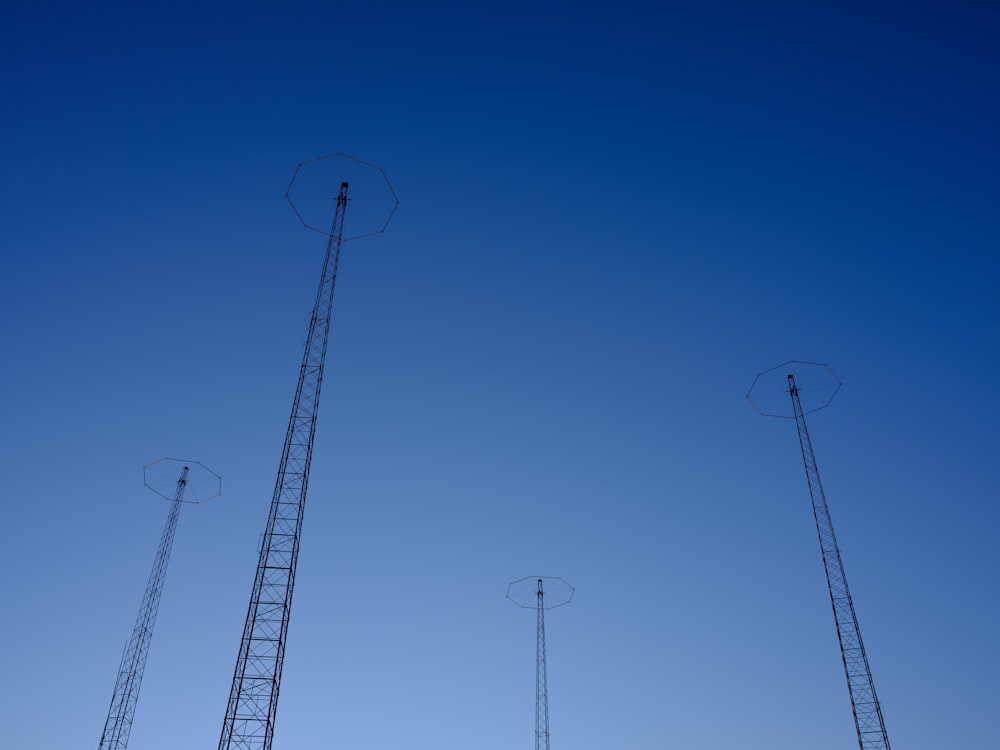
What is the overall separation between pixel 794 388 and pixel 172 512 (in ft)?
170

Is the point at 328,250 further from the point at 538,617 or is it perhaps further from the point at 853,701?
the point at 853,701

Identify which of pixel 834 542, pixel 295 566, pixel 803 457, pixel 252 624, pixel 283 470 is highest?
pixel 803 457

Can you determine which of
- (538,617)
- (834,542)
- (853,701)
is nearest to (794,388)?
(834,542)

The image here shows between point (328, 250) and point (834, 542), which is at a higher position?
point (328, 250)

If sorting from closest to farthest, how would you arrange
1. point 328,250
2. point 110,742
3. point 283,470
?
point 283,470
point 328,250
point 110,742

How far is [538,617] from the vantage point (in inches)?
2699

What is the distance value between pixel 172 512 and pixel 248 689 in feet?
99.6

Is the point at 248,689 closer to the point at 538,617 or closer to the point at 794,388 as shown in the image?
the point at 538,617

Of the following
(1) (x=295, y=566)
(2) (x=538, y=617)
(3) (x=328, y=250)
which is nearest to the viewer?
(1) (x=295, y=566)

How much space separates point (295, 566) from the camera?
36.7 meters

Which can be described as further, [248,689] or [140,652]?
[140,652]

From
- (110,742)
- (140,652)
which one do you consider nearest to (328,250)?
(140,652)

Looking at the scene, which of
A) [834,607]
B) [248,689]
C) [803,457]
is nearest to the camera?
[248,689]


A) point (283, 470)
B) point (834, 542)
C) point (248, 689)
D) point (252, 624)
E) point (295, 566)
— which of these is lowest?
point (248, 689)
